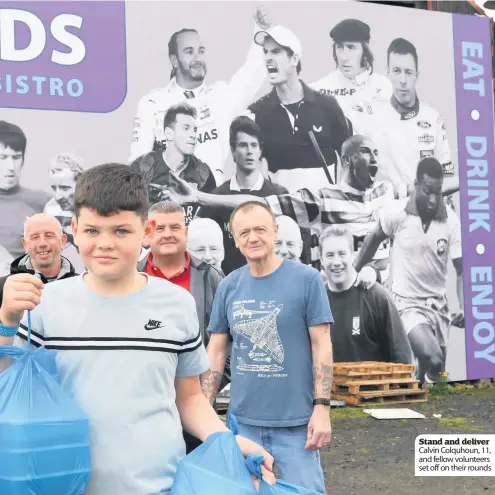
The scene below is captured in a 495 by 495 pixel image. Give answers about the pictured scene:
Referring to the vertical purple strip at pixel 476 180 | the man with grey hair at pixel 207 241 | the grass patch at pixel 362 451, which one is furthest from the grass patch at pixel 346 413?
the vertical purple strip at pixel 476 180

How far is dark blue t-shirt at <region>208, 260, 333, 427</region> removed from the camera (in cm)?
372

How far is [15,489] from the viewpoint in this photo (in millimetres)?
1533

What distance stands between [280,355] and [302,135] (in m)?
6.80

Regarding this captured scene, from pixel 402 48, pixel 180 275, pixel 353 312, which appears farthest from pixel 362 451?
pixel 402 48

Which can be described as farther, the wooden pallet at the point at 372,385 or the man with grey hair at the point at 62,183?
the wooden pallet at the point at 372,385

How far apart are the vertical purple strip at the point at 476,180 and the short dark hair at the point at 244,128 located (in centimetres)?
361

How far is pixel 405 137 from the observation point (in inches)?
424

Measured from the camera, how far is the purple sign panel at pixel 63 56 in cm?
882

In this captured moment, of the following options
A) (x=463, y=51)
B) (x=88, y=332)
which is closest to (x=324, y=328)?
(x=88, y=332)

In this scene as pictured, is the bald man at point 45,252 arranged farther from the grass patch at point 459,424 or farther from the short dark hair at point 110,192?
the grass patch at point 459,424

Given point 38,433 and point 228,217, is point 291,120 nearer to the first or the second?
point 228,217

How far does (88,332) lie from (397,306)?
9063 millimetres

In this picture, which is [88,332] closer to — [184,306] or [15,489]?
[184,306]

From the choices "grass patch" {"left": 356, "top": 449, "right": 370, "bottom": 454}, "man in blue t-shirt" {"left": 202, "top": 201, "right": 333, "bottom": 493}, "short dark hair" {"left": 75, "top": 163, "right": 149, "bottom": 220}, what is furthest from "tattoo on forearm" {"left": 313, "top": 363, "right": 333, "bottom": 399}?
"grass patch" {"left": 356, "top": 449, "right": 370, "bottom": 454}
